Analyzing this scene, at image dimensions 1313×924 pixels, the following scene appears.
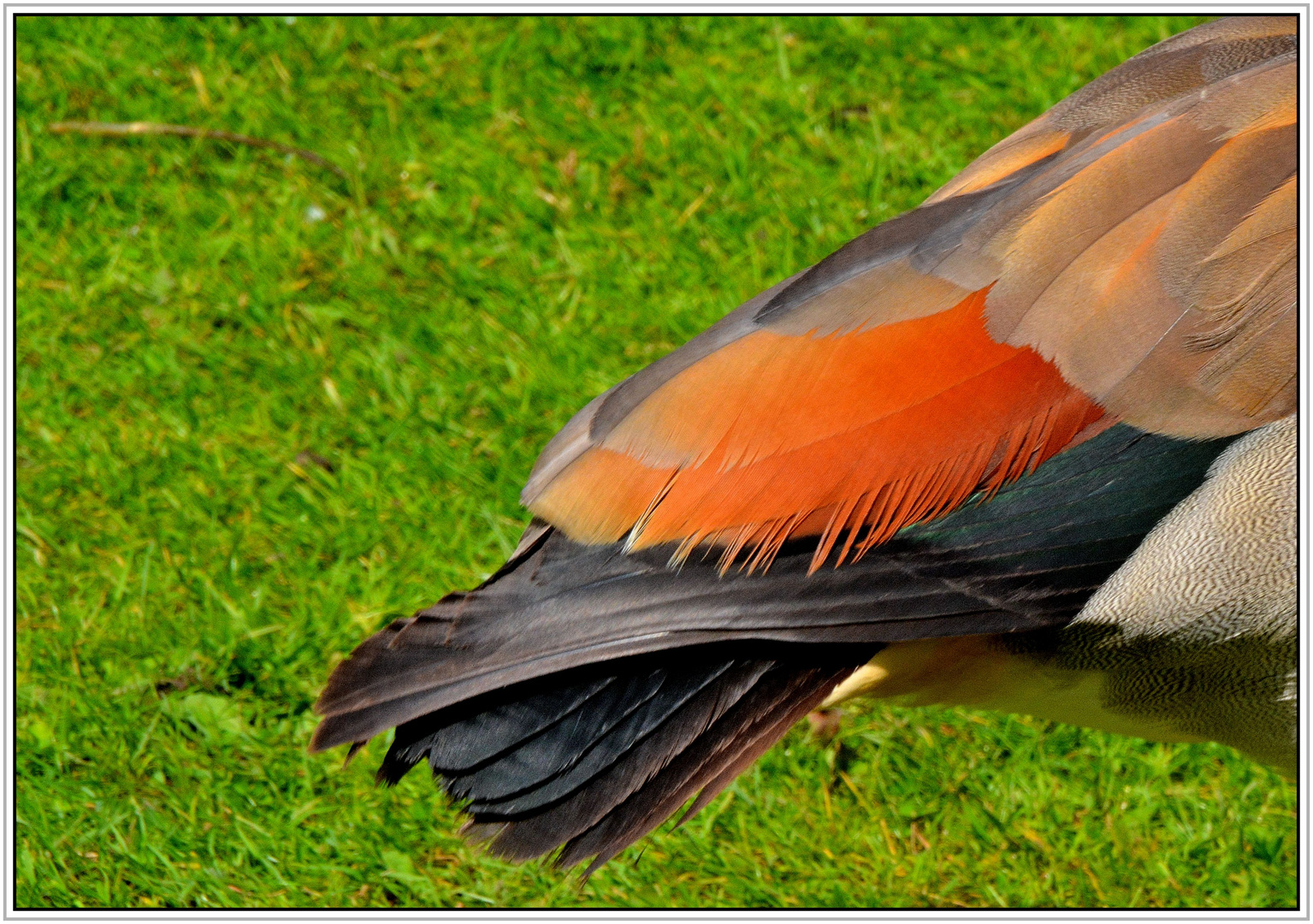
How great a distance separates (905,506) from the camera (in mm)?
1916

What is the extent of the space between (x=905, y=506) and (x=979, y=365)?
0.75 feet

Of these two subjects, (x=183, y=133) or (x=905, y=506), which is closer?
(x=905, y=506)

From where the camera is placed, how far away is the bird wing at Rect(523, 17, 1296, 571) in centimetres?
192

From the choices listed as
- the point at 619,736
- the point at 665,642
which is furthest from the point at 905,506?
the point at 619,736

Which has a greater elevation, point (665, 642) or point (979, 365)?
point (979, 365)

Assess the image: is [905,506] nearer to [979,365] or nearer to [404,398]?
[979,365]

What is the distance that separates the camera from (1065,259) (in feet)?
6.50

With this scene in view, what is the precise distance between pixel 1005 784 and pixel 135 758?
1988 millimetres

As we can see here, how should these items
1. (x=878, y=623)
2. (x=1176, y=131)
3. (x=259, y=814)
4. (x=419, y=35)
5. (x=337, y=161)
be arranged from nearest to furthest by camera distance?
(x=878, y=623) < (x=1176, y=131) < (x=259, y=814) < (x=337, y=161) < (x=419, y=35)

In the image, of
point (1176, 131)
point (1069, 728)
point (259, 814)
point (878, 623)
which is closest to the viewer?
point (878, 623)

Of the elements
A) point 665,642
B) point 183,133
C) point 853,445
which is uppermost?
point 183,133

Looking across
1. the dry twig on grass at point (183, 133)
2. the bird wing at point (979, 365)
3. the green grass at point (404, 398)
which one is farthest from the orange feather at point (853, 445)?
the dry twig on grass at point (183, 133)

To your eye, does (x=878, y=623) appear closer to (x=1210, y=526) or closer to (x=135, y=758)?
(x=1210, y=526)
